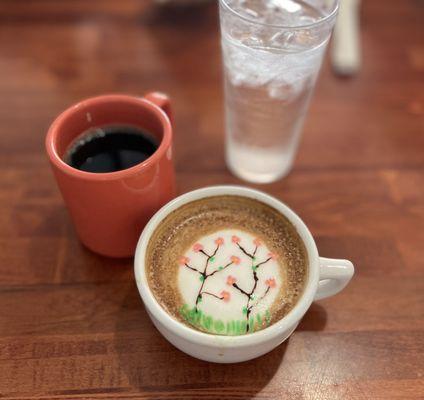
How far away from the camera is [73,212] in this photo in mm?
524

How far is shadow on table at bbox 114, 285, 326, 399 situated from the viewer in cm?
46

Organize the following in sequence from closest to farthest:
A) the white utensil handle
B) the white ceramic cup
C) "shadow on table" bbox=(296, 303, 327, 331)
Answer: the white ceramic cup → "shadow on table" bbox=(296, 303, 327, 331) → the white utensil handle

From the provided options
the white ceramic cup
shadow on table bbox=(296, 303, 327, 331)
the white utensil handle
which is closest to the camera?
the white ceramic cup

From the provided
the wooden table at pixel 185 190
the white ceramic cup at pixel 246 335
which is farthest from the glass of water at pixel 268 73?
the white ceramic cup at pixel 246 335

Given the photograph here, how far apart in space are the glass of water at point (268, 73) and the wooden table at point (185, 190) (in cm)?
4

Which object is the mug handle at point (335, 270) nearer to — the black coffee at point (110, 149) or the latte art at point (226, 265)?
the latte art at point (226, 265)

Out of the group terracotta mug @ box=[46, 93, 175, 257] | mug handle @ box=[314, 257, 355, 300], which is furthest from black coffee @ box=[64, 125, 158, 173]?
mug handle @ box=[314, 257, 355, 300]

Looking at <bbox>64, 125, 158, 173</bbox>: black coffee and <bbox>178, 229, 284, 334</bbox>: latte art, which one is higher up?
<bbox>64, 125, 158, 173</bbox>: black coffee

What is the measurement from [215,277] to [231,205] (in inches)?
3.8

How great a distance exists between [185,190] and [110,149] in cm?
13

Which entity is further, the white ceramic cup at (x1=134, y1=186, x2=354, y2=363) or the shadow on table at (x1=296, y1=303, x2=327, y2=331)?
the shadow on table at (x1=296, y1=303, x2=327, y2=331)

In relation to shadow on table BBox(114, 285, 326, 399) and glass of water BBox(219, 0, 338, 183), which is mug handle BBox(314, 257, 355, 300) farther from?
glass of water BBox(219, 0, 338, 183)

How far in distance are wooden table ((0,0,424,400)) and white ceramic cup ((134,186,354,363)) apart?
0.16ft

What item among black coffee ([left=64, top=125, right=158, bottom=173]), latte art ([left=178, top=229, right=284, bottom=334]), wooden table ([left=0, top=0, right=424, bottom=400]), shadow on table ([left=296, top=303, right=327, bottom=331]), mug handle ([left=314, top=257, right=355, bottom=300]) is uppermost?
black coffee ([left=64, top=125, right=158, bottom=173])
